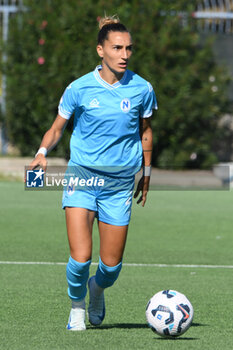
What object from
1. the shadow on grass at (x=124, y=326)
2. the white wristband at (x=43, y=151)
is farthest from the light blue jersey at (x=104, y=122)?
the shadow on grass at (x=124, y=326)

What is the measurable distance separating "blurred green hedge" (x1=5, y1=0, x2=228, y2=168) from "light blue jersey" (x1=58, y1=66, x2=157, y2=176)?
1916cm

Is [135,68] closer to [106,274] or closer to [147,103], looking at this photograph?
[147,103]

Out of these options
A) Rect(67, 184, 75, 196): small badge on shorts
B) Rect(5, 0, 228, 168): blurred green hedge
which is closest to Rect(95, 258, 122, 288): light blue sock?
Rect(67, 184, 75, 196): small badge on shorts

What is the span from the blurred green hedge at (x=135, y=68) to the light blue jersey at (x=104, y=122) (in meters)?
19.2

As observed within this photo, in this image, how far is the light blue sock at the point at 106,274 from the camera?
7.14 m

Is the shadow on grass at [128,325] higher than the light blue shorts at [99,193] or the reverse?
the reverse

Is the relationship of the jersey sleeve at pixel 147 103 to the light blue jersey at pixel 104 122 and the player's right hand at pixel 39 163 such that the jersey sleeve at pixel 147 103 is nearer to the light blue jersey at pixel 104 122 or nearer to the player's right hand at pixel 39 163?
the light blue jersey at pixel 104 122

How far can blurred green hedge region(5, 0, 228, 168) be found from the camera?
2669 cm

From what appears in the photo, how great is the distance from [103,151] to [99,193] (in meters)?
0.34

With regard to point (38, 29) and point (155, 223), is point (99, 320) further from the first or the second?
point (38, 29)

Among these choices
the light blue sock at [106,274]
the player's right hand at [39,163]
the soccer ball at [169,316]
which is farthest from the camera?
the light blue sock at [106,274]

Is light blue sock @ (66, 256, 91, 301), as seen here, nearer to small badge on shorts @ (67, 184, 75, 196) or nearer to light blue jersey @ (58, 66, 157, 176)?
small badge on shorts @ (67, 184, 75, 196)

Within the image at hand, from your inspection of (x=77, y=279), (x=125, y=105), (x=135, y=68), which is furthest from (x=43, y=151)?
(x=135, y=68)

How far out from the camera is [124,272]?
34.4ft
